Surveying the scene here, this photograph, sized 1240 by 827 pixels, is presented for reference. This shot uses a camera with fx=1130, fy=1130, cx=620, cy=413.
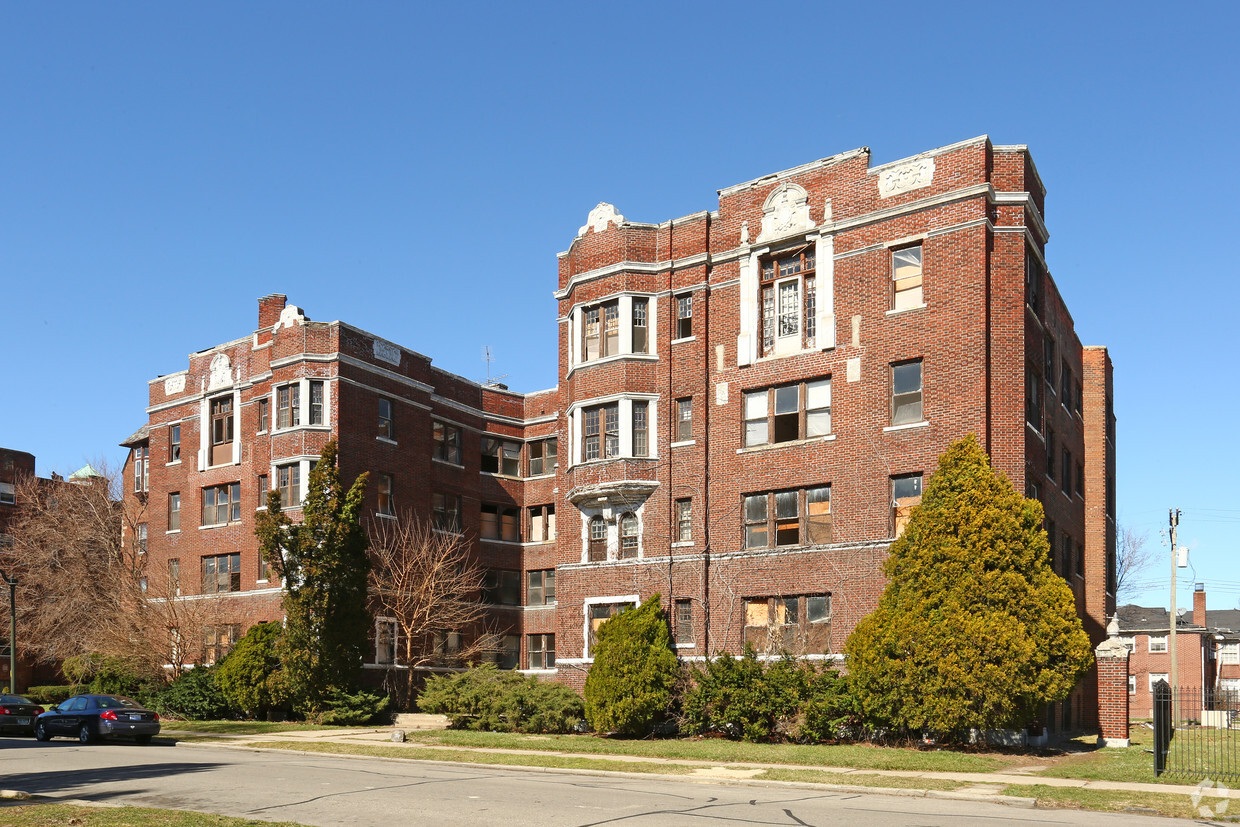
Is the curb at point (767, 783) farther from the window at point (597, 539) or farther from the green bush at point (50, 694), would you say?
the green bush at point (50, 694)

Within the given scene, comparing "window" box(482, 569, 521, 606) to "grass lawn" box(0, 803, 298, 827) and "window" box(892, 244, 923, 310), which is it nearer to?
"window" box(892, 244, 923, 310)

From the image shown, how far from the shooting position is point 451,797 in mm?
17562

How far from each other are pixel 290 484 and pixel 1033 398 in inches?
1024

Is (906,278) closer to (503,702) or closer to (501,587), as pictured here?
(503,702)

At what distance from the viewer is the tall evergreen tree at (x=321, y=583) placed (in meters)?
35.9

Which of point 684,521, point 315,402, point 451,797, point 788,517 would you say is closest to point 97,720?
point 315,402

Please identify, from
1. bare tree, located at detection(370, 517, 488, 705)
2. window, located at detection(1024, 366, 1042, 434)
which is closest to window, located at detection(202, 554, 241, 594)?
bare tree, located at detection(370, 517, 488, 705)

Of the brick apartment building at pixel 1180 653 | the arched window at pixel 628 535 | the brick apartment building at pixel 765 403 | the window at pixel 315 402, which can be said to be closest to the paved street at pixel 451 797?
the brick apartment building at pixel 765 403

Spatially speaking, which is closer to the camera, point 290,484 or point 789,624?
point 789,624

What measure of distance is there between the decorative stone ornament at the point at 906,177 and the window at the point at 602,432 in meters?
10.4

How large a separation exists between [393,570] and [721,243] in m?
16.9

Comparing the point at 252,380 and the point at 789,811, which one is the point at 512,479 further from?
the point at 789,811

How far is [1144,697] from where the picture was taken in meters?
66.9

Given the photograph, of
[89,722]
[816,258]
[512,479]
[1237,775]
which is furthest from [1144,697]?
[89,722]
